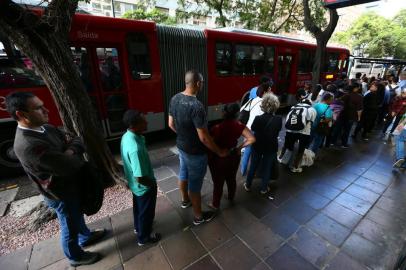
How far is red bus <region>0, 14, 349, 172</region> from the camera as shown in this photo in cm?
395

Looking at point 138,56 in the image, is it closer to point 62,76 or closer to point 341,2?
point 62,76

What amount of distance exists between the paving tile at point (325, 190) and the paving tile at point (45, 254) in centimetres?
393

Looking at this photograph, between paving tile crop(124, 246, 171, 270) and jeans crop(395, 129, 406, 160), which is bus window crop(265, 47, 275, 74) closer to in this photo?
jeans crop(395, 129, 406, 160)

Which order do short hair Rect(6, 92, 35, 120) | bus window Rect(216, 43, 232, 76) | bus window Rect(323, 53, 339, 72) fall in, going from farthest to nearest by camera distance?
bus window Rect(323, 53, 339, 72) → bus window Rect(216, 43, 232, 76) → short hair Rect(6, 92, 35, 120)

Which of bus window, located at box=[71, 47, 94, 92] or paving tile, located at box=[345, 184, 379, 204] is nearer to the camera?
paving tile, located at box=[345, 184, 379, 204]

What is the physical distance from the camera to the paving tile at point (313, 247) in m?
2.30

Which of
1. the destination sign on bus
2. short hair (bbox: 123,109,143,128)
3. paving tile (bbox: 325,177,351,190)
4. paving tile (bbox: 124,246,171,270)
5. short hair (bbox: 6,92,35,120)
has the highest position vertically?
the destination sign on bus

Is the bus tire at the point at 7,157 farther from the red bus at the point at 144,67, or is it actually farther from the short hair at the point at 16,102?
the short hair at the point at 16,102

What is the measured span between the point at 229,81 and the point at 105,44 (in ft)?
12.4

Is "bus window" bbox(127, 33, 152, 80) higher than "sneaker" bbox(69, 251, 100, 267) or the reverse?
higher

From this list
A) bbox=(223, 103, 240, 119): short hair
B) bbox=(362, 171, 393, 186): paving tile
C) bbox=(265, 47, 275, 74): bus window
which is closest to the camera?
bbox=(223, 103, 240, 119): short hair

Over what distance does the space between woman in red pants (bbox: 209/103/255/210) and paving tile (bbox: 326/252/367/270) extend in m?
1.45

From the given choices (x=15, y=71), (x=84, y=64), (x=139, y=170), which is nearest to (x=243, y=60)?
(x=84, y=64)

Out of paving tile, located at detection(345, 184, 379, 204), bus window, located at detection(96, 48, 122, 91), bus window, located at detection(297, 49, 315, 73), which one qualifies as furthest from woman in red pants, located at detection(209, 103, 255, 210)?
bus window, located at detection(297, 49, 315, 73)
